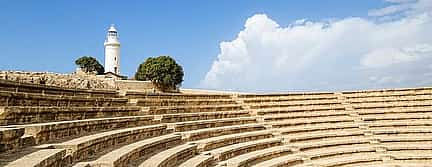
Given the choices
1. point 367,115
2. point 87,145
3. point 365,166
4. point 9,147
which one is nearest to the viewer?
point 9,147

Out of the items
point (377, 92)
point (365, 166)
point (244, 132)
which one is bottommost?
point (365, 166)

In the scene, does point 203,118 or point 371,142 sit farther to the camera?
point 371,142

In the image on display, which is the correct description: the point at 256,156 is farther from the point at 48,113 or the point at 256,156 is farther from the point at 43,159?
the point at 43,159

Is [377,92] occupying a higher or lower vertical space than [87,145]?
higher

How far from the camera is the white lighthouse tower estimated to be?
47531mm

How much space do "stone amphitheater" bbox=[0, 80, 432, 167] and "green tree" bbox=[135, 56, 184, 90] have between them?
21.7m

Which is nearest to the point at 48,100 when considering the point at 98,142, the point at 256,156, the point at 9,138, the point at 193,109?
the point at 98,142

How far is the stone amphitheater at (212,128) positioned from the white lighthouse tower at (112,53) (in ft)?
109

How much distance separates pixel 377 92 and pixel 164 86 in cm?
1952

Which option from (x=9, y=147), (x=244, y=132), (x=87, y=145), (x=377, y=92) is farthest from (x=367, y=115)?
(x=9, y=147)

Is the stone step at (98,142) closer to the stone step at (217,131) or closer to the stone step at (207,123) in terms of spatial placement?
the stone step at (217,131)

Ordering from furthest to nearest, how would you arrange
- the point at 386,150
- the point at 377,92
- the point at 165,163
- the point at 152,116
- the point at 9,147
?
1. the point at 377,92
2. the point at 386,150
3. the point at 152,116
4. the point at 165,163
5. the point at 9,147

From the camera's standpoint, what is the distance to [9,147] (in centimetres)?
503

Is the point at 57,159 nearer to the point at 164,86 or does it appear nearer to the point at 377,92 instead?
the point at 377,92
